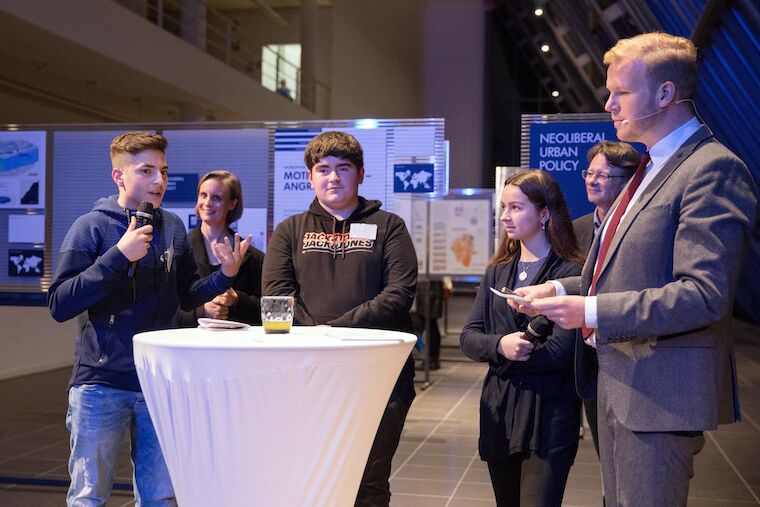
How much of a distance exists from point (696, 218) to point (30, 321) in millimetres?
7641

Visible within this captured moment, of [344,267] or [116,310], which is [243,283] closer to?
[344,267]

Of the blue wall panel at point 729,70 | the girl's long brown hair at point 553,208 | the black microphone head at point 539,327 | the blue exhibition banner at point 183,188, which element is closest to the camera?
the black microphone head at point 539,327

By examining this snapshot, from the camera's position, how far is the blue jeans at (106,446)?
2.53 m

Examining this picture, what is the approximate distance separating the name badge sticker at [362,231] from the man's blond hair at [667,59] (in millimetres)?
1153

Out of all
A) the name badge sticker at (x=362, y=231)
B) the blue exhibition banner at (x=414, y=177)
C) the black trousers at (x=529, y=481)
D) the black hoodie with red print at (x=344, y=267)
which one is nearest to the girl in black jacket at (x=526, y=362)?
the black trousers at (x=529, y=481)

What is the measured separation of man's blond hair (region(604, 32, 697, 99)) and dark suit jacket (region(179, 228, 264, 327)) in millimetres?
2106

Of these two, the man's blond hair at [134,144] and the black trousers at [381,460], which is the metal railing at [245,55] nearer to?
the man's blond hair at [134,144]

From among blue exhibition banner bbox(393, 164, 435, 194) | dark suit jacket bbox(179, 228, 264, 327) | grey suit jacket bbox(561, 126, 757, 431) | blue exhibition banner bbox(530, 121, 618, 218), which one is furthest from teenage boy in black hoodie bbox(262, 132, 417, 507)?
blue exhibition banner bbox(530, 121, 618, 218)

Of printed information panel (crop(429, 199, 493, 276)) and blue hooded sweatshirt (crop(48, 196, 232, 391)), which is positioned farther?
printed information panel (crop(429, 199, 493, 276))

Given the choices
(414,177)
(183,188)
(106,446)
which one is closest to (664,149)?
(106,446)

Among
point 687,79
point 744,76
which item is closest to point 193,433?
point 687,79

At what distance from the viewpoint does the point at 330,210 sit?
2.94 metres

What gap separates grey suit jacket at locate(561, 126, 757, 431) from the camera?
1.78 metres

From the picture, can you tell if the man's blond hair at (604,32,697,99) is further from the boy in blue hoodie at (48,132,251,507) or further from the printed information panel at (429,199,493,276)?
the printed information panel at (429,199,493,276)
